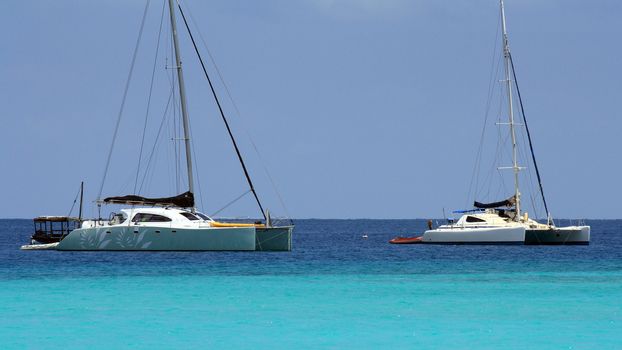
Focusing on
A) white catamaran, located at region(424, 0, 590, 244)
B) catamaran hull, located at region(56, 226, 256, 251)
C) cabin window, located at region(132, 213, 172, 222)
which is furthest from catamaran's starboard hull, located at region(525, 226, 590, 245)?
cabin window, located at region(132, 213, 172, 222)

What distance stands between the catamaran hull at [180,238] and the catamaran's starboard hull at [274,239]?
4.10 feet

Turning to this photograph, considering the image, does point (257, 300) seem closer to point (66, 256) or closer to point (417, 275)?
point (417, 275)

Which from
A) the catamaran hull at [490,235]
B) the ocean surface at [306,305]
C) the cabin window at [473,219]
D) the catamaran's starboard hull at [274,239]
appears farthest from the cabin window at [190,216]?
the cabin window at [473,219]

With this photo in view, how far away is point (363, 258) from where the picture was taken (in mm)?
57438

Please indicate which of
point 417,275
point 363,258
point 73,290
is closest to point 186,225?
point 363,258

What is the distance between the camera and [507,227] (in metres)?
67.2

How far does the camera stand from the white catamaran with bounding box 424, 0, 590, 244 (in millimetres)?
67125

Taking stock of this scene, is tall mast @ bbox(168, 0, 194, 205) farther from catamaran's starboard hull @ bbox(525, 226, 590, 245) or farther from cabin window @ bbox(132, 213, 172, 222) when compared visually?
catamaran's starboard hull @ bbox(525, 226, 590, 245)

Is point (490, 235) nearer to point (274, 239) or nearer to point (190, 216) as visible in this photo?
point (274, 239)

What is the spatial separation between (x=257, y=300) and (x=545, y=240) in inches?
1635

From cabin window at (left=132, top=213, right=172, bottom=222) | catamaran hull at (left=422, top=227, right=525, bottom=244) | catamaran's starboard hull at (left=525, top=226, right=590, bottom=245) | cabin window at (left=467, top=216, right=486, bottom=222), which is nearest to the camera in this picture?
cabin window at (left=132, top=213, right=172, bottom=222)

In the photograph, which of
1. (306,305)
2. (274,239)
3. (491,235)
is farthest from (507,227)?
(306,305)

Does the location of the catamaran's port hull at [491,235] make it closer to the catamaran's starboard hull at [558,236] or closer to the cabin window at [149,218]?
the catamaran's starboard hull at [558,236]

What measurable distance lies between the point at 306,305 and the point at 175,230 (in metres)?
24.6
